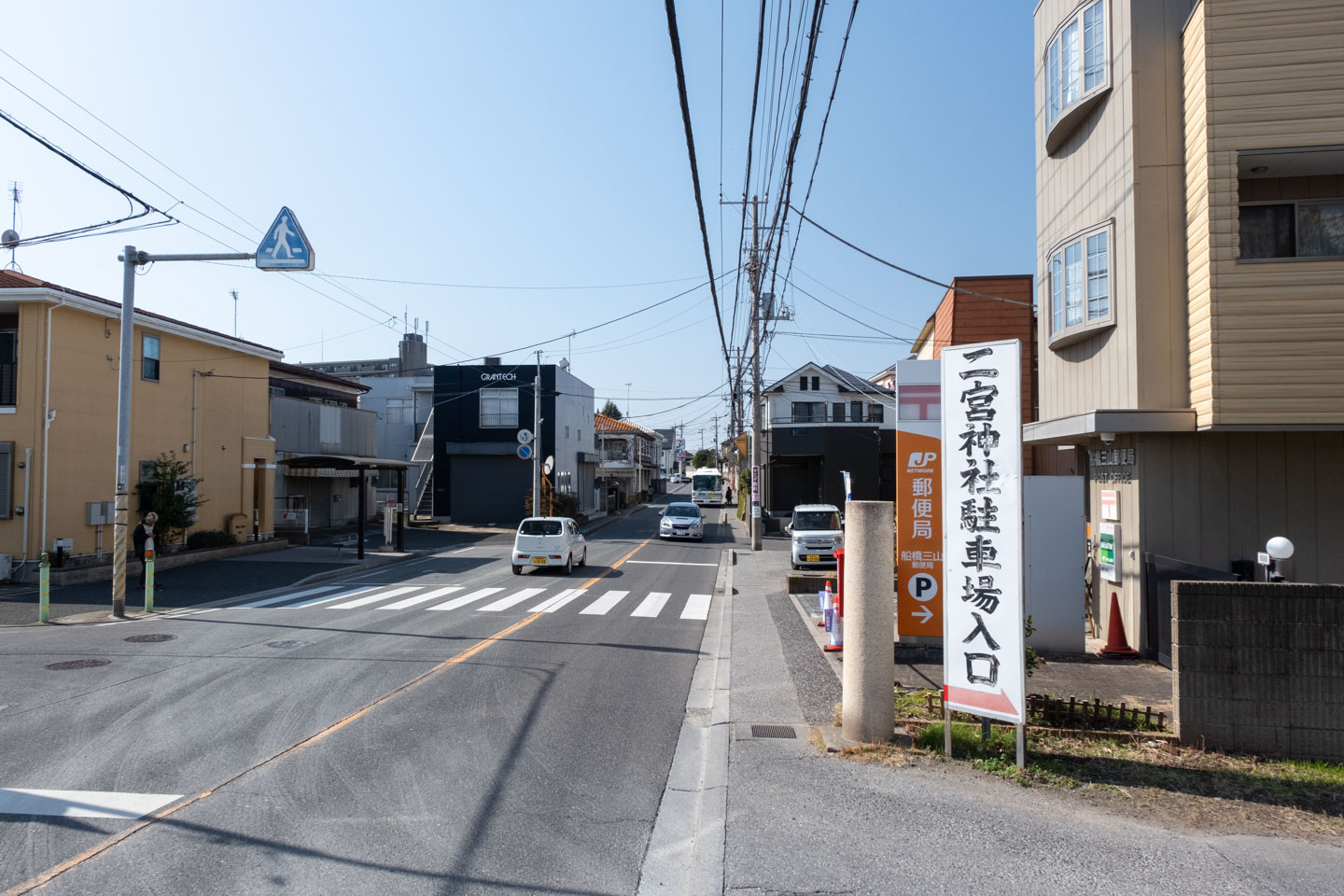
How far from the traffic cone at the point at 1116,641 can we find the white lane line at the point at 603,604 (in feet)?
27.2

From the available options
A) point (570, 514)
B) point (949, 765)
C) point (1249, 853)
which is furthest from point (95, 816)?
point (570, 514)

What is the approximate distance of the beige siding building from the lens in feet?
31.2

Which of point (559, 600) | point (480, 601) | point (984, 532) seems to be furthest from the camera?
point (559, 600)

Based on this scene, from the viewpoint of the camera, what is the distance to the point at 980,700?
6457 millimetres

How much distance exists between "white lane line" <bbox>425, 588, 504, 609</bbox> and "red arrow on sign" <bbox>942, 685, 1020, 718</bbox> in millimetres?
11058

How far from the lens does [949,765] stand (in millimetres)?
6438

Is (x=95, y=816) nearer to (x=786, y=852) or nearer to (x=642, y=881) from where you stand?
(x=642, y=881)

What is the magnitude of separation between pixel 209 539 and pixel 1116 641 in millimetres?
23512

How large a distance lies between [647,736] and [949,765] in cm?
266

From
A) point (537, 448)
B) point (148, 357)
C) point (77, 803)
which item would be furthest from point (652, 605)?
point (537, 448)

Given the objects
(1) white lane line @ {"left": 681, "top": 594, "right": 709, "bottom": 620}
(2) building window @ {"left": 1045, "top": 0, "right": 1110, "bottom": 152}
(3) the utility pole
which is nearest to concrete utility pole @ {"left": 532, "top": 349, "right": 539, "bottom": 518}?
(3) the utility pole

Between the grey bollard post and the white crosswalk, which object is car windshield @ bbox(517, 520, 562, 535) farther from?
the grey bollard post

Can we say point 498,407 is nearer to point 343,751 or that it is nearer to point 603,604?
point 603,604

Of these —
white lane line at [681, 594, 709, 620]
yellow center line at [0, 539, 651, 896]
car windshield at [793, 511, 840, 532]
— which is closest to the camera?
yellow center line at [0, 539, 651, 896]
